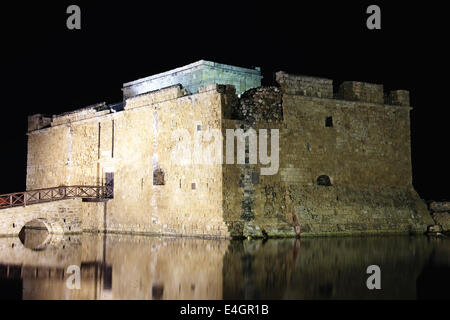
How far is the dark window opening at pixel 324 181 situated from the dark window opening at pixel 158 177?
520cm

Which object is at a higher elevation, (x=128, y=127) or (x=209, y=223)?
(x=128, y=127)

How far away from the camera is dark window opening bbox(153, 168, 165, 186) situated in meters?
19.3

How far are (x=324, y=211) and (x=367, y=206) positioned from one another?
6.24 ft

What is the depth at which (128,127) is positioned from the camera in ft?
68.4

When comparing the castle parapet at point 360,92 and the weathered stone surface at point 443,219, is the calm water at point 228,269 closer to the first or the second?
the weathered stone surface at point 443,219

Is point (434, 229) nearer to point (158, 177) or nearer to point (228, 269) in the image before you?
point (158, 177)

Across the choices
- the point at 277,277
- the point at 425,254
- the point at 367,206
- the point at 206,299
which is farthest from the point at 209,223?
the point at 206,299

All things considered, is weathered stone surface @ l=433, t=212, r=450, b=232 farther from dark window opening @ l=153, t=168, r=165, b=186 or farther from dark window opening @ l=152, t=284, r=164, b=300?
dark window opening @ l=152, t=284, r=164, b=300

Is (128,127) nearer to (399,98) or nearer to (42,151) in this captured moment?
(42,151)

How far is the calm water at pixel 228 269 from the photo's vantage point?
7.91m

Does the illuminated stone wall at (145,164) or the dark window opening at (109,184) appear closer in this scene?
the illuminated stone wall at (145,164)

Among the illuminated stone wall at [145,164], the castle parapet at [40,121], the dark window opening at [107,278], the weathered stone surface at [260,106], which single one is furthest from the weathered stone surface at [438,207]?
the castle parapet at [40,121]

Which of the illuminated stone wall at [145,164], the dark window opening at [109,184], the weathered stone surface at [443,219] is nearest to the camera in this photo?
the illuminated stone wall at [145,164]
